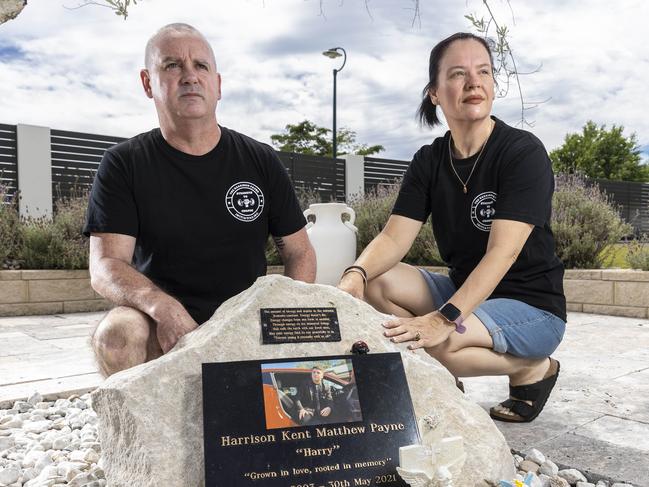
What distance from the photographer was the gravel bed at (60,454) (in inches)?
77.7

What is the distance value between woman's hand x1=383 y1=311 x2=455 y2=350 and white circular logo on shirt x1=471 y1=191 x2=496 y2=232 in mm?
527

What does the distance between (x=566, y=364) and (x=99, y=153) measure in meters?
9.54

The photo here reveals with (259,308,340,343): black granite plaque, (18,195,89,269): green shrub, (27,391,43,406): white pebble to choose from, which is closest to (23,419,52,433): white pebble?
(27,391,43,406): white pebble

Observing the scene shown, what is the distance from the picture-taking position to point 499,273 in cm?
218

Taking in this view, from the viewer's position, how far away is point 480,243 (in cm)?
251

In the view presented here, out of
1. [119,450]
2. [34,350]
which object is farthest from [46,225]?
[119,450]

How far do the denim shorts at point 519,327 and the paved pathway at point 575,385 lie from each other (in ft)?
1.10

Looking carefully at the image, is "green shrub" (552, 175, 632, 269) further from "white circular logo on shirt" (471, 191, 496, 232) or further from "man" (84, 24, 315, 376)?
"man" (84, 24, 315, 376)

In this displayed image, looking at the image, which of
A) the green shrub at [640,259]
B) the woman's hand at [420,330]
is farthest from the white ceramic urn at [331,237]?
the woman's hand at [420,330]

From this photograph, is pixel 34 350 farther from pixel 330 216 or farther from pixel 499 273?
pixel 499 273

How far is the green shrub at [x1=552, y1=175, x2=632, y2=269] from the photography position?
21.1 feet

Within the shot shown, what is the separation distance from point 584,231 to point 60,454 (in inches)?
232

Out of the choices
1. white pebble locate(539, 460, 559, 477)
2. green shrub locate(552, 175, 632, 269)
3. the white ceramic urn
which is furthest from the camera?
green shrub locate(552, 175, 632, 269)

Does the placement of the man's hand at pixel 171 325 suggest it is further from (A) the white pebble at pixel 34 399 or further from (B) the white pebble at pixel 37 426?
(A) the white pebble at pixel 34 399
